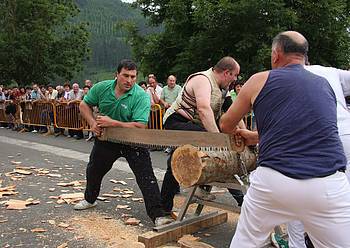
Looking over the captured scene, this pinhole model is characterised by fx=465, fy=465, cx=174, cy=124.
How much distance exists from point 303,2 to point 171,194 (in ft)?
42.9

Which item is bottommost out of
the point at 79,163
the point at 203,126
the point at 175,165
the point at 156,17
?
the point at 79,163

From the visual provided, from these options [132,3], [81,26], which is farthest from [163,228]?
[81,26]

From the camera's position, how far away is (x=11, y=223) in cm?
510

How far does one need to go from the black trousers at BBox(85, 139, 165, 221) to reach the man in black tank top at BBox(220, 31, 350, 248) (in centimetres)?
233

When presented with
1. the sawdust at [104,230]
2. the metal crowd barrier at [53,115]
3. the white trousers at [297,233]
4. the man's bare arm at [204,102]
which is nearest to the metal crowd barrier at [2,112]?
the metal crowd barrier at [53,115]

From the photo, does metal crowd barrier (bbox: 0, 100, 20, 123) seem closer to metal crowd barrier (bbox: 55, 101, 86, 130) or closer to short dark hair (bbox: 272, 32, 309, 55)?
metal crowd barrier (bbox: 55, 101, 86, 130)

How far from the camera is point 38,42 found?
93.6 feet

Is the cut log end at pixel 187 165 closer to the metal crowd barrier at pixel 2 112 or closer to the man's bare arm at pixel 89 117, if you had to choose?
the man's bare arm at pixel 89 117

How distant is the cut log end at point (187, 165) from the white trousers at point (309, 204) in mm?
1474

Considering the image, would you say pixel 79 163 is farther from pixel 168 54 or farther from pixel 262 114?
pixel 168 54

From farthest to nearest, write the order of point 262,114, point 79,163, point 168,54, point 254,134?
point 168,54 < point 79,163 < point 254,134 < point 262,114

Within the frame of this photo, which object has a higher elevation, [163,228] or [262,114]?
[262,114]

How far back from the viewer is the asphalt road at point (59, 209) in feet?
15.2

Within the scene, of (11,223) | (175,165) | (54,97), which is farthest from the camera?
(54,97)
